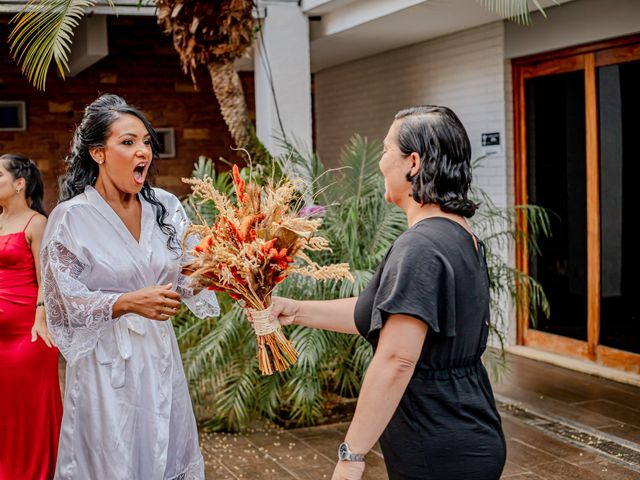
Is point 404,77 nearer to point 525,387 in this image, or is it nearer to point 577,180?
point 577,180

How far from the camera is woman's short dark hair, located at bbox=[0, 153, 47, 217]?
16.9 ft

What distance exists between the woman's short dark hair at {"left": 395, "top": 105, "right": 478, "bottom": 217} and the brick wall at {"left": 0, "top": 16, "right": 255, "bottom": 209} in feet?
28.2

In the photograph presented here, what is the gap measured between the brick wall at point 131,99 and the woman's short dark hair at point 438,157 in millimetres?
8610

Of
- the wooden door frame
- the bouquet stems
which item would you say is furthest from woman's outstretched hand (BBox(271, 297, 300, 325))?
the wooden door frame

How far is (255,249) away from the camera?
2.88 m

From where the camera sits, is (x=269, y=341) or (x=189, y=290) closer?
(x=269, y=341)

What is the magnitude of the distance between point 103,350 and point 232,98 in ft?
14.7

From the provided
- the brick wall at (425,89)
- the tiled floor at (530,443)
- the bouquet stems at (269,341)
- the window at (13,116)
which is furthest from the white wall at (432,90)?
the bouquet stems at (269,341)

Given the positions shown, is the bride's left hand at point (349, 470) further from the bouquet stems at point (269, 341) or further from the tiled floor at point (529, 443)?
the tiled floor at point (529, 443)

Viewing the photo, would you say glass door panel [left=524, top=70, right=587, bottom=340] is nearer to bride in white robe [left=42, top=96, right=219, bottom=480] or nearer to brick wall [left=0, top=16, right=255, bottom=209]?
brick wall [left=0, top=16, right=255, bottom=209]

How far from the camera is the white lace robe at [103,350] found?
308 centimetres

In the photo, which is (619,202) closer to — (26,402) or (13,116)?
(26,402)

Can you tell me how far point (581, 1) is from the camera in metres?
7.53

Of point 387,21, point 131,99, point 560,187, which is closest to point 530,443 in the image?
point 560,187
